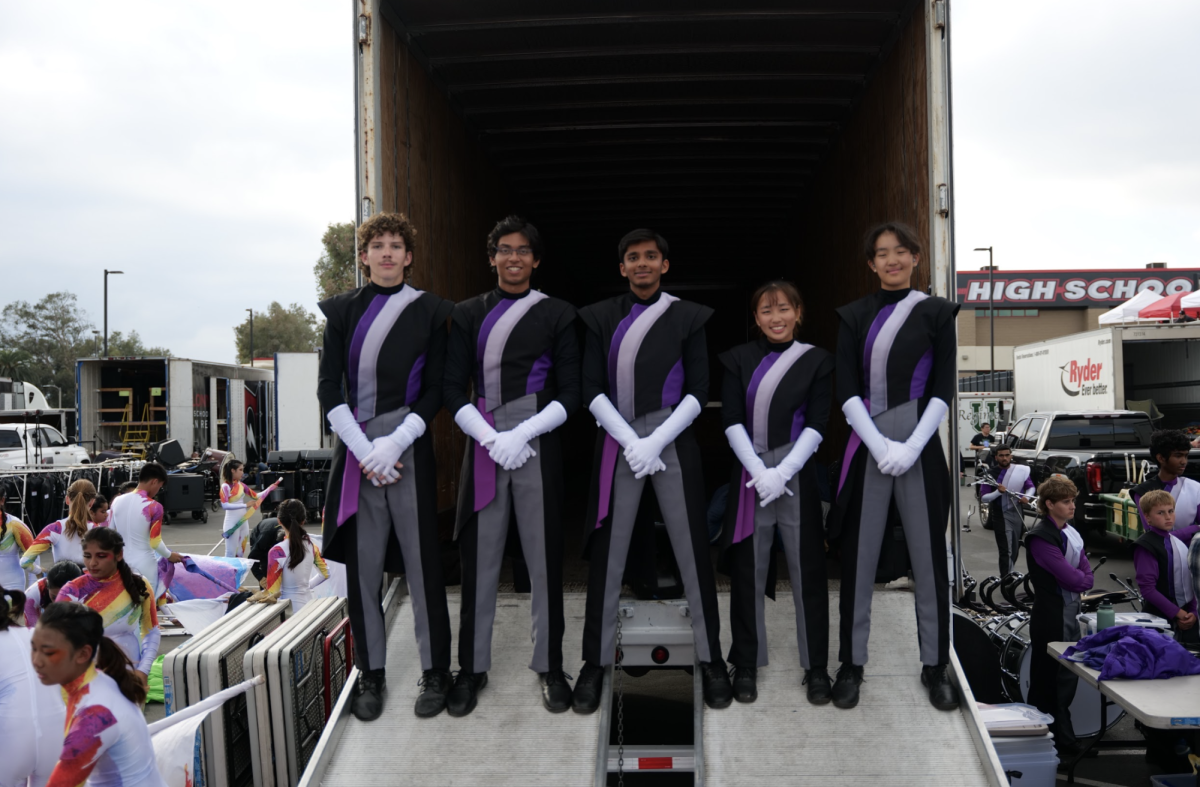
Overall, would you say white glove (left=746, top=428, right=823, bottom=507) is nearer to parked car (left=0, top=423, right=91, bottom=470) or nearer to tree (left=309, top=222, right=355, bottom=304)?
parked car (left=0, top=423, right=91, bottom=470)

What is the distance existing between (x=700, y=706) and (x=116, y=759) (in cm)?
201

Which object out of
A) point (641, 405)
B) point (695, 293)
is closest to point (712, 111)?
point (641, 405)

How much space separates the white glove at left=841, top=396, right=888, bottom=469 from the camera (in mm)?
3186

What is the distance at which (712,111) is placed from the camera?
597cm

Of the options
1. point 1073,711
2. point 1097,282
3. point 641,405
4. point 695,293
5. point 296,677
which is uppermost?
point 1097,282

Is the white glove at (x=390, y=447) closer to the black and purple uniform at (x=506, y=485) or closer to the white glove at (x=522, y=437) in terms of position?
the black and purple uniform at (x=506, y=485)

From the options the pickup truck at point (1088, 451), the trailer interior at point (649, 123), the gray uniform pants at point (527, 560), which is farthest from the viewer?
the pickup truck at point (1088, 451)

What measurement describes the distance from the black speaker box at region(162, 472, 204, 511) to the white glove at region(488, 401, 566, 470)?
13.2 metres

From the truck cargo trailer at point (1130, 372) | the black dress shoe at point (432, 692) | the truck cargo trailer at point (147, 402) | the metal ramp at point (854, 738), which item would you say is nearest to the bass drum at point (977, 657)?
the metal ramp at point (854, 738)

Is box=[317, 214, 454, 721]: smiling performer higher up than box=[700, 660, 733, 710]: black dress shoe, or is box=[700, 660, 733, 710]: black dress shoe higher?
box=[317, 214, 454, 721]: smiling performer

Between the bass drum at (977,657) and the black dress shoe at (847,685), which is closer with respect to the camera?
the black dress shoe at (847,685)

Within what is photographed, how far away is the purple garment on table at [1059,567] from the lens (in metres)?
4.45

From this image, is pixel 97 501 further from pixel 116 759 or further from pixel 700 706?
pixel 700 706

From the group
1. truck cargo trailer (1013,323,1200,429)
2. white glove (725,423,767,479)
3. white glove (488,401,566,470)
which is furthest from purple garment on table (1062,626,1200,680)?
truck cargo trailer (1013,323,1200,429)
